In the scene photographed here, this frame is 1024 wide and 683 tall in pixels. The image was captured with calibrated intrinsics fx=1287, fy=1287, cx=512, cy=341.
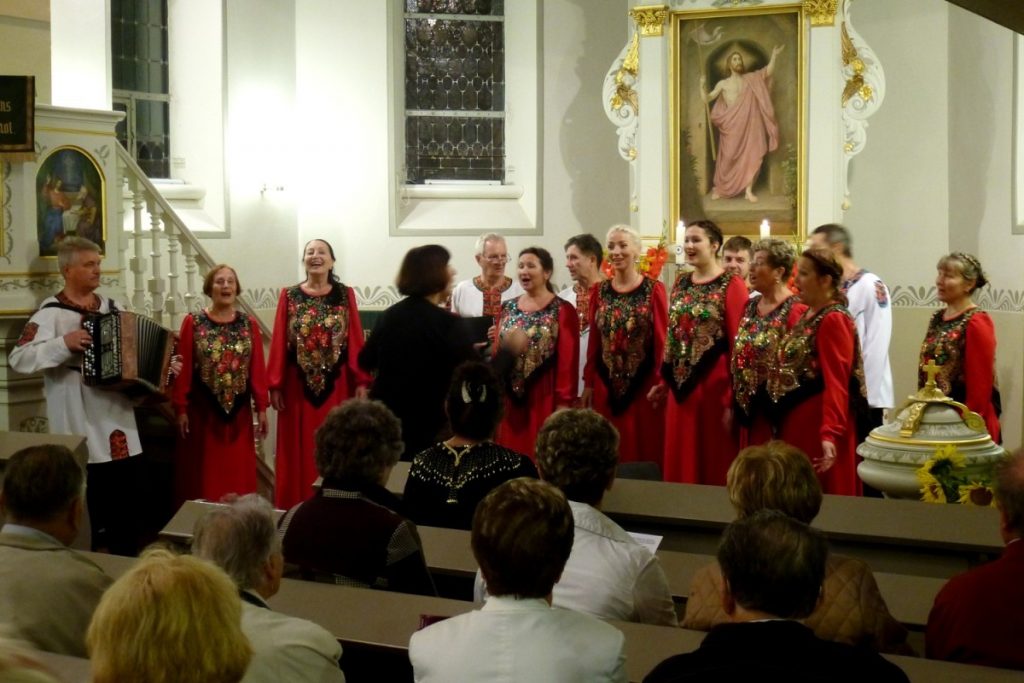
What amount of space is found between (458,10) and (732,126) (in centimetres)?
290

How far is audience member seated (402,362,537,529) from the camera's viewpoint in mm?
3732

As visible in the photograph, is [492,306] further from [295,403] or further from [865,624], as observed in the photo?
[865,624]

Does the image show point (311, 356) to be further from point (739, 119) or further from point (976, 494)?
point (739, 119)

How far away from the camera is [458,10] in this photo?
11.1 meters

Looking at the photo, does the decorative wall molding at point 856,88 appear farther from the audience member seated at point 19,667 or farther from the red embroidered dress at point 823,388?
the audience member seated at point 19,667

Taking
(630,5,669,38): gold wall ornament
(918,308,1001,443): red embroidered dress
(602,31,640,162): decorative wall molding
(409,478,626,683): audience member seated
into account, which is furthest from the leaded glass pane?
(409,478,626,683): audience member seated

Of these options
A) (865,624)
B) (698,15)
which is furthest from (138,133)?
(865,624)

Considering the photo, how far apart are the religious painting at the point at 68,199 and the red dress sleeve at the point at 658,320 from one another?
2.70m

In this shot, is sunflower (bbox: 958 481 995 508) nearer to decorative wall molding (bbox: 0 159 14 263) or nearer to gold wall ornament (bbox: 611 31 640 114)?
decorative wall molding (bbox: 0 159 14 263)

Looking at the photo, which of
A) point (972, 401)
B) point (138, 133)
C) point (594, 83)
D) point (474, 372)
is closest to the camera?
point (474, 372)

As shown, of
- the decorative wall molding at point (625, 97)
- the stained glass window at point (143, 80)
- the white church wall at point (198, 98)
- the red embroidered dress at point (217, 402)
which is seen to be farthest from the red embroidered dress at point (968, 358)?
the stained glass window at point (143, 80)

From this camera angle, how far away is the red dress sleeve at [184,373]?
6262 millimetres

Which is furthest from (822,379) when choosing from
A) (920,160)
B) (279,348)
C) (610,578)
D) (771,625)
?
(920,160)

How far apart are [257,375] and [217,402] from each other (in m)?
0.24
